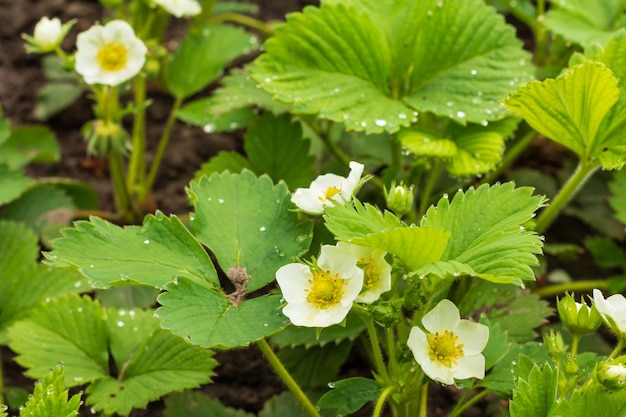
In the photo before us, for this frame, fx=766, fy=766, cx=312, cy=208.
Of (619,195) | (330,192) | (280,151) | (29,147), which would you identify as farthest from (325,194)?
(29,147)

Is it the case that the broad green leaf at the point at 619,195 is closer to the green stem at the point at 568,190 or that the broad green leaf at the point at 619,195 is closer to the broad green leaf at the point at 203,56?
the green stem at the point at 568,190

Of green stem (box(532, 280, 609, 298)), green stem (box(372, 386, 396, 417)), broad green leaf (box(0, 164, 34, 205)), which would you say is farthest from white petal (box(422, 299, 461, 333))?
broad green leaf (box(0, 164, 34, 205))

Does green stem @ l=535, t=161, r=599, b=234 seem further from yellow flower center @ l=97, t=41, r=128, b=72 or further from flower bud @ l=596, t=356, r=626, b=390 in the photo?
yellow flower center @ l=97, t=41, r=128, b=72

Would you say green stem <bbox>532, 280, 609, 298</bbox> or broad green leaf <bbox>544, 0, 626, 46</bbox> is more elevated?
broad green leaf <bbox>544, 0, 626, 46</bbox>

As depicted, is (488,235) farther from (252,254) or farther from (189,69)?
(189,69)

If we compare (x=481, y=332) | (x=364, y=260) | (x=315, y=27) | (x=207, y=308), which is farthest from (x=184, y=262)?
(x=315, y=27)

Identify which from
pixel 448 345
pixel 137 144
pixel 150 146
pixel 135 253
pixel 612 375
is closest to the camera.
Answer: pixel 612 375

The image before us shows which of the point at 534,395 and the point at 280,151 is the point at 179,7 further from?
the point at 534,395
